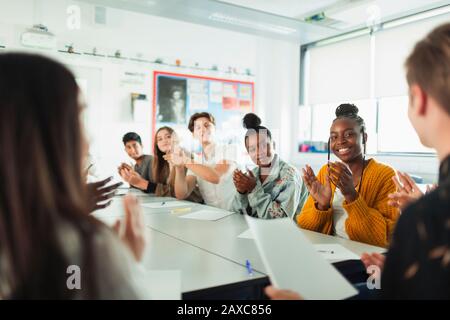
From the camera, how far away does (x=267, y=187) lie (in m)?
2.54

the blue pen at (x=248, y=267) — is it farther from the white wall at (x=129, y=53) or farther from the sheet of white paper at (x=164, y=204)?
the white wall at (x=129, y=53)

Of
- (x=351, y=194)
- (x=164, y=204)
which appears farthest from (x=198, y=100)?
(x=351, y=194)

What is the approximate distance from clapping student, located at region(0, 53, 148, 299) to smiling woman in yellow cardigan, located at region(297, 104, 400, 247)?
4.56 ft

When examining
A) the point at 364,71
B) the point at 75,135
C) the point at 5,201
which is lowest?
the point at 5,201

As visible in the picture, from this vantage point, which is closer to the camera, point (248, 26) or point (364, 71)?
point (248, 26)

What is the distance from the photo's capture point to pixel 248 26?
4008mm

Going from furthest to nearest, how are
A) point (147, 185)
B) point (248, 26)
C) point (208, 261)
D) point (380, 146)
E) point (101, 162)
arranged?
1. point (380, 146)
2. point (101, 162)
3. point (248, 26)
4. point (147, 185)
5. point (208, 261)

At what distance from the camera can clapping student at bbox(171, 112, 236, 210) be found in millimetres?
3148

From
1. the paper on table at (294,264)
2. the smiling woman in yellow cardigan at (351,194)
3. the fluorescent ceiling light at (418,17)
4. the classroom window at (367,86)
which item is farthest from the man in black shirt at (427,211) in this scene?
the fluorescent ceiling light at (418,17)

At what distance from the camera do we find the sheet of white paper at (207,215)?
2.37 metres

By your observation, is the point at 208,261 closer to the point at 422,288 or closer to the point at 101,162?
the point at 422,288

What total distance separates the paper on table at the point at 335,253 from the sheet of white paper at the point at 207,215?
32.0 inches

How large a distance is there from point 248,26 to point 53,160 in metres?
3.64
